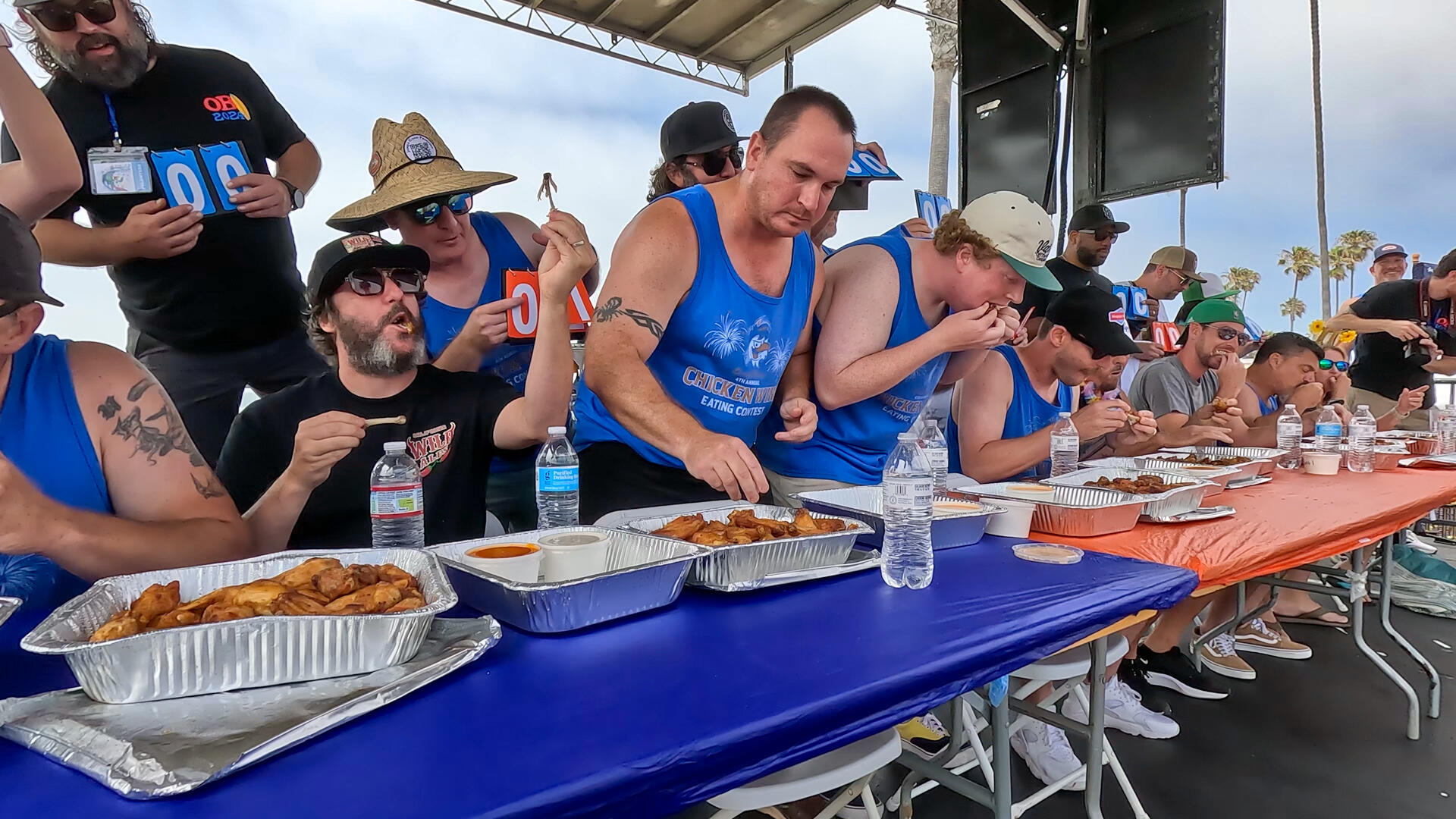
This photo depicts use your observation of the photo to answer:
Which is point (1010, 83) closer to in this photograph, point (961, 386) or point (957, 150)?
point (957, 150)

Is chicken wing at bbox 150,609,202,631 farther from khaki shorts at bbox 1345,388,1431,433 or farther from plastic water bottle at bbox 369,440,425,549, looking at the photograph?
khaki shorts at bbox 1345,388,1431,433

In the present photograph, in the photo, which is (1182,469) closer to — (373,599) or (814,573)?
(814,573)

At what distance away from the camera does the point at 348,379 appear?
1.92m

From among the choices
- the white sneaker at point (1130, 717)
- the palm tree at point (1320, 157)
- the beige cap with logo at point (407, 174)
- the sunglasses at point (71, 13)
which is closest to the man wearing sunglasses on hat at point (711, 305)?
the beige cap with logo at point (407, 174)

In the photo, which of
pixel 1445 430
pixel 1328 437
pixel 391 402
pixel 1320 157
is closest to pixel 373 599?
pixel 391 402

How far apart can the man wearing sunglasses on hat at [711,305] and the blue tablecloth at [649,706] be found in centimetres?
75

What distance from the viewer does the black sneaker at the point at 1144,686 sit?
2896mm

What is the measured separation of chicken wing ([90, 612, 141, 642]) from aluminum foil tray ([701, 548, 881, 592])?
700 millimetres

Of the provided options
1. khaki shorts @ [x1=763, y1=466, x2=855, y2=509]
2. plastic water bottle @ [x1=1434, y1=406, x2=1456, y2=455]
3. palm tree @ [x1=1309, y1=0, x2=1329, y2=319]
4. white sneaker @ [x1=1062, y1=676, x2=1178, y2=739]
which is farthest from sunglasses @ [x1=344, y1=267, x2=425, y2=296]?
palm tree @ [x1=1309, y1=0, x2=1329, y2=319]

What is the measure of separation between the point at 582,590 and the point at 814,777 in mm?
481

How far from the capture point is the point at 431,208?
2.33 m

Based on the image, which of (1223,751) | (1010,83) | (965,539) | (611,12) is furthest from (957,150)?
(965,539)

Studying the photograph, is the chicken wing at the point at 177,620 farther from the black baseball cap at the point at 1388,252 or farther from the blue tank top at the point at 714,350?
the black baseball cap at the point at 1388,252

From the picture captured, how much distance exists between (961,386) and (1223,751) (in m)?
1.53
